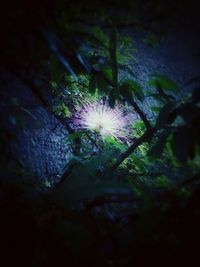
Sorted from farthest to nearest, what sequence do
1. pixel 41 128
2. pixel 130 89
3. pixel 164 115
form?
pixel 41 128 < pixel 130 89 < pixel 164 115

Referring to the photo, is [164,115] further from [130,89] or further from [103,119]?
[103,119]

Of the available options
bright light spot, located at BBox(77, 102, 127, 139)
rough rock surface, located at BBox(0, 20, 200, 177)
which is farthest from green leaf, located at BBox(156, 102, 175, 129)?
bright light spot, located at BBox(77, 102, 127, 139)

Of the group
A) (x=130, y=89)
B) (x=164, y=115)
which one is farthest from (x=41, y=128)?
(x=164, y=115)

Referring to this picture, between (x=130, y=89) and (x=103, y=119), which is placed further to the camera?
(x=103, y=119)

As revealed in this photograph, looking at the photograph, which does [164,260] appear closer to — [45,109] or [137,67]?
[45,109]

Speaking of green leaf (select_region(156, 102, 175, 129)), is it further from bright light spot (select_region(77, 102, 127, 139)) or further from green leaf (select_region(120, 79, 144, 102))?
bright light spot (select_region(77, 102, 127, 139))

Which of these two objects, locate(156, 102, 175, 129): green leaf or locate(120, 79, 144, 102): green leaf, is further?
locate(120, 79, 144, 102): green leaf

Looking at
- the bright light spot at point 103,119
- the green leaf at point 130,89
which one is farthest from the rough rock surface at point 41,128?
the green leaf at point 130,89

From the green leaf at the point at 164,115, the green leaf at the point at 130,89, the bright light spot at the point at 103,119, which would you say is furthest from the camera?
Result: the bright light spot at the point at 103,119

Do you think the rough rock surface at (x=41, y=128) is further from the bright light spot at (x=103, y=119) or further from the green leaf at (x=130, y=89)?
the green leaf at (x=130, y=89)
